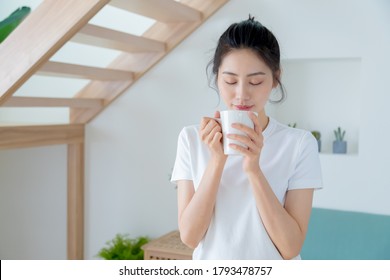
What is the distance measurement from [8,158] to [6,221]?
0.47 metres

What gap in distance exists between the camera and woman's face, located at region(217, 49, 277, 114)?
3.41ft

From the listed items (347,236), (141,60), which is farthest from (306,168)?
(141,60)

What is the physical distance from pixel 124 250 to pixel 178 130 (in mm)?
774

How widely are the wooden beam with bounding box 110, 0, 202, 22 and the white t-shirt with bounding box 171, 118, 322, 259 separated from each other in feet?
5.12

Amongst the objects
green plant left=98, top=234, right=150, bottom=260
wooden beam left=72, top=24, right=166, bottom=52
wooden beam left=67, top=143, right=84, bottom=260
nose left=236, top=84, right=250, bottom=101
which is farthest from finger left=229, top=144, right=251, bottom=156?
wooden beam left=67, top=143, right=84, bottom=260

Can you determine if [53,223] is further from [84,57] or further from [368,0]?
[368,0]

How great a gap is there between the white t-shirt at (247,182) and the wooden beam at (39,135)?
74.4 inches

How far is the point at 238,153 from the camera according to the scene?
987mm

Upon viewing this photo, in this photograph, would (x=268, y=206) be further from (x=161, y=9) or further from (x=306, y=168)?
(x=161, y=9)

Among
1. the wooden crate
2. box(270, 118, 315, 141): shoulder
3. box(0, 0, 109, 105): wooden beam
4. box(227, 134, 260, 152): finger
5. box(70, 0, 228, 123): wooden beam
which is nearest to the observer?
box(227, 134, 260, 152): finger

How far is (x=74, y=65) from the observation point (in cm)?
266

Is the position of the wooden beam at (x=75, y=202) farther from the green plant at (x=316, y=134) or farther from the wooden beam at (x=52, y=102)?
the green plant at (x=316, y=134)

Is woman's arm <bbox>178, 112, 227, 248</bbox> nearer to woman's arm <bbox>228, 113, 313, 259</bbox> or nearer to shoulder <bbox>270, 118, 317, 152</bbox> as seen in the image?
woman's arm <bbox>228, 113, 313, 259</bbox>
